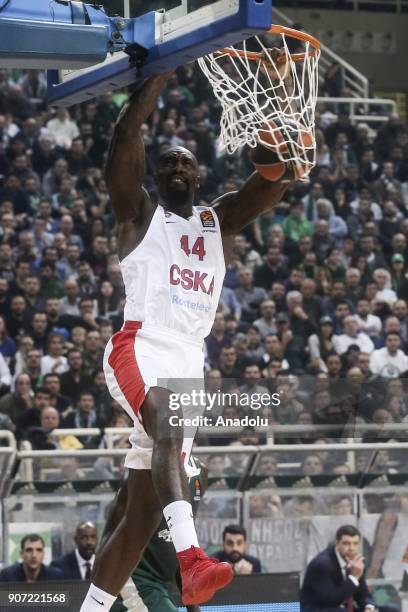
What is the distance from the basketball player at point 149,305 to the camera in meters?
5.66

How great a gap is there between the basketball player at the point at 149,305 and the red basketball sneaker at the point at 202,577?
55cm

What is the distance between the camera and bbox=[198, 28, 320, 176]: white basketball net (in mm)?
5992

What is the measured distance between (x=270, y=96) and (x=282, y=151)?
16.4 inches

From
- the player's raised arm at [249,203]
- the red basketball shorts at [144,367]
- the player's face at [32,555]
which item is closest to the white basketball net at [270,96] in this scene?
the player's raised arm at [249,203]

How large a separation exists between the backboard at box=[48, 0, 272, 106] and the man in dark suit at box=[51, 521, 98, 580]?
3121 millimetres

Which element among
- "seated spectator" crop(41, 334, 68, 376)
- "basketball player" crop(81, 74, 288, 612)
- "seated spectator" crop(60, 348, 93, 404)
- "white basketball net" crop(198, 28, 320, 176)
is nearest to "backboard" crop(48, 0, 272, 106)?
"basketball player" crop(81, 74, 288, 612)

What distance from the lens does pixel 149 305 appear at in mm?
5785

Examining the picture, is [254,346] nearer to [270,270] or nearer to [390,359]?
[390,359]

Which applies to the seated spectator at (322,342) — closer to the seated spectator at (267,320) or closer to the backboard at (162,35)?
the seated spectator at (267,320)

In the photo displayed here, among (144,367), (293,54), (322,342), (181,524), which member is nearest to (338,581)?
(144,367)

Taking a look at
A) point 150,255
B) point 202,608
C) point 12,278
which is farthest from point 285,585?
point 12,278

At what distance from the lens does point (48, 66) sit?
18.5 feet

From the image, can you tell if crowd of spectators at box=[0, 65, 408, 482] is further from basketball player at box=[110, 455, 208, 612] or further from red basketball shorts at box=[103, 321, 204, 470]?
red basketball shorts at box=[103, 321, 204, 470]

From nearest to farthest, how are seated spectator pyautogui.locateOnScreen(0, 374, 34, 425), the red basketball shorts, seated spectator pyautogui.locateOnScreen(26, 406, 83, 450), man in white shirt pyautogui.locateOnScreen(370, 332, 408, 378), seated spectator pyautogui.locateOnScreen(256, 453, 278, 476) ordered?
1. the red basketball shorts
2. seated spectator pyautogui.locateOnScreen(256, 453, 278, 476)
3. seated spectator pyautogui.locateOnScreen(26, 406, 83, 450)
4. seated spectator pyautogui.locateOnScreen(0, 374, 34, 425)
5. man in white shirt pyautogui.locateOnScreen(370, 332, 408, 378)
